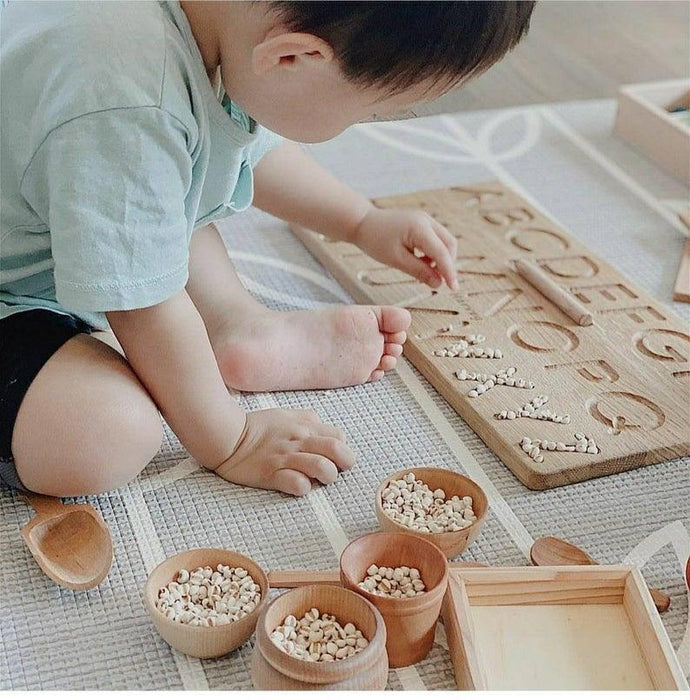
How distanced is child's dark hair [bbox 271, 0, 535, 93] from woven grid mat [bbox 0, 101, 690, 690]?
0.30 metres

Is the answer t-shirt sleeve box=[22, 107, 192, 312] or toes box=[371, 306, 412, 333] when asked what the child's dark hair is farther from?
toes box=[371, 306, 412, 333]

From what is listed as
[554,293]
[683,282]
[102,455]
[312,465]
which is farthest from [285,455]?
[683,282]

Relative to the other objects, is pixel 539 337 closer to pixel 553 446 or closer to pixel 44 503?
pixel 553 446

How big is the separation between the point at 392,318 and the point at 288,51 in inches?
12.2

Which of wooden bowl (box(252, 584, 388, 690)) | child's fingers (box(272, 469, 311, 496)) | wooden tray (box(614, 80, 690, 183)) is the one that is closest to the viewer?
wooden bowl (box(252, 584, 388, 690))

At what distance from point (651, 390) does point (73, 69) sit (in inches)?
20.0

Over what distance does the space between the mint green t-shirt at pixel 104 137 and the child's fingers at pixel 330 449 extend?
156mm

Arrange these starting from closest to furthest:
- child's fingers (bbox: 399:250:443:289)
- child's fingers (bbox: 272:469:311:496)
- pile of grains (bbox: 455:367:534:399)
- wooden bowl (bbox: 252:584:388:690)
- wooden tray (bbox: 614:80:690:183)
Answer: wooden bowl (bbox: 252:584:388:690), child's fingers (bbox: 272:469:311:496), pile of grains (bbox: 455:367:534:399), child's fingers (bbox: 399:250:443:289), wooden tray (bbox: 614:80:690:183)

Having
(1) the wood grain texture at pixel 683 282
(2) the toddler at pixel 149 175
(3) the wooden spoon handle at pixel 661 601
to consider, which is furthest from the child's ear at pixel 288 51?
(1) the wood grain texture at pixel 683 282

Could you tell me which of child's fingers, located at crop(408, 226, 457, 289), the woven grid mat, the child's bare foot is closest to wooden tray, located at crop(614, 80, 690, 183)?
the woven grid mat

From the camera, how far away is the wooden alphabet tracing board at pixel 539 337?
32.4 inches

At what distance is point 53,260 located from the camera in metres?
0.74

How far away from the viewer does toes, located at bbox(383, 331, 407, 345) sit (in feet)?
2.99

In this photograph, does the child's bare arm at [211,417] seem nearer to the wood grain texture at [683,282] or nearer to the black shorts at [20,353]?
the black shorts at [20,353]
